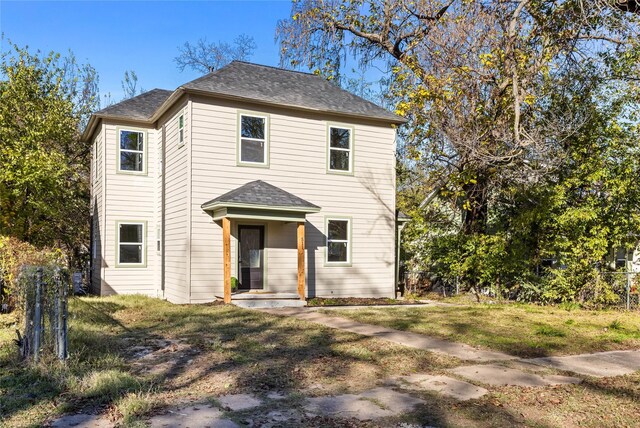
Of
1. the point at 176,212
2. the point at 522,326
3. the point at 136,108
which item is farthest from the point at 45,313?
the point at 136,108

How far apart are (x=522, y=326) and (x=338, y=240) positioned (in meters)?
6.41

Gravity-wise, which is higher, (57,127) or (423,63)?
(423,63)

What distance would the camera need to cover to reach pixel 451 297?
17.8 metres

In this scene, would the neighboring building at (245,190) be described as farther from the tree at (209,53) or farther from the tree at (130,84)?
the tree at (209,53)

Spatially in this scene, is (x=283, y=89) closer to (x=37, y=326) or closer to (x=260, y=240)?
(x=260, y=240)

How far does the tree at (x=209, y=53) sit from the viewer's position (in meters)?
32.6

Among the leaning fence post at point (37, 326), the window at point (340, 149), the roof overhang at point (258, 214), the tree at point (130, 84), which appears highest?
the tree at point (130, 84)

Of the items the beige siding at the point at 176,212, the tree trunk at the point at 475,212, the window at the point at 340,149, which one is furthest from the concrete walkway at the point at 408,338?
the tree trunk at the point at 475,212

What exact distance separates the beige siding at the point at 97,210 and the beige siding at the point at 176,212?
2413 mm

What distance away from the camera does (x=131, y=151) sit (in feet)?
54.9

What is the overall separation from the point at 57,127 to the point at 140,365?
13211 mm

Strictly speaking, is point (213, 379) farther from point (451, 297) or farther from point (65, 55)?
point (65, 55)

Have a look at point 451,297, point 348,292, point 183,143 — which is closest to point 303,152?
point 183,143

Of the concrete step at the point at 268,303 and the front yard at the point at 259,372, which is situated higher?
A: the front yard at the point at 259,372
